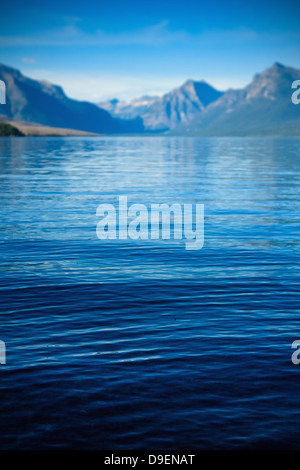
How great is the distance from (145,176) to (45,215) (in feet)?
113

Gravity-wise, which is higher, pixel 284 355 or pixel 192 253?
pixel 192 253

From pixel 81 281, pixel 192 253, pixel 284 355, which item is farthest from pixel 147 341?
pixel 192 253

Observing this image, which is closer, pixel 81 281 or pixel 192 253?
pixel 81 281

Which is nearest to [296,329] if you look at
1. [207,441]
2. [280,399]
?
[280,399]

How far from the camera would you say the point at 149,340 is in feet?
48.4

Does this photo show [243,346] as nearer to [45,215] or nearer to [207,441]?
[207,441]

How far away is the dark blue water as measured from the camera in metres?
10.4

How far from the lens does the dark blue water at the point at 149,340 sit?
10.4 meters

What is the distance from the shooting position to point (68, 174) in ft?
234
